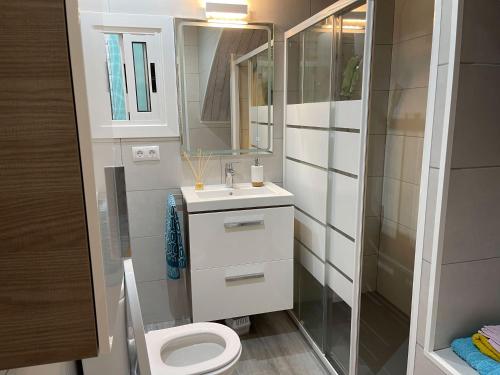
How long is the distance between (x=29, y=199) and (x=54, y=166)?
0.05 metres

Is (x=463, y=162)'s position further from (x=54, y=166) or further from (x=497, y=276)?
(x=54, y=166)

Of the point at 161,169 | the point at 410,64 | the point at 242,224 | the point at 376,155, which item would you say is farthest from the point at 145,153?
the point at 410,64

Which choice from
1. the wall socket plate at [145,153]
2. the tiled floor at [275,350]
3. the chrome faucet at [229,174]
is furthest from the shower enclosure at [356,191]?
the wall socket plate at [145,153]

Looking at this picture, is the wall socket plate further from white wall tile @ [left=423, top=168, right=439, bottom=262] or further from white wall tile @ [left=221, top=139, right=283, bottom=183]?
white wall tile @ [left=423, top=168, right=439, bottom=262]

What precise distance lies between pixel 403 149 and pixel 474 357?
98 cm

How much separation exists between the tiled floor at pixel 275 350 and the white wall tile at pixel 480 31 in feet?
5.80

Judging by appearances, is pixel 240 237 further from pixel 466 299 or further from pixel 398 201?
pixel 466 299

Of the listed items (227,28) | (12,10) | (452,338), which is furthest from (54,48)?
(227,28)

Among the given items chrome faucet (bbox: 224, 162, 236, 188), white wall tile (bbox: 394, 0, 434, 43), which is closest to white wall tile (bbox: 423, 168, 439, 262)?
white wall tile (bbox: 394, 0, 434, 43)

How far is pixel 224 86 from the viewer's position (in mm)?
2457

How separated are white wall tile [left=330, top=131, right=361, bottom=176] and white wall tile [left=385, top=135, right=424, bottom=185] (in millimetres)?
226

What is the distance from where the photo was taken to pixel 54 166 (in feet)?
1.42

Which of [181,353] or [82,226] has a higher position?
[82,226]

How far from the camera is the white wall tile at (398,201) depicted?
70.0 inches
